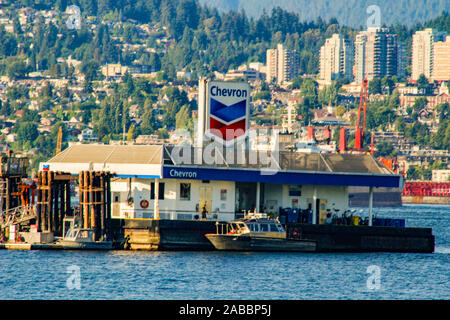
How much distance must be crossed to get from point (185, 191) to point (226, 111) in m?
6.57

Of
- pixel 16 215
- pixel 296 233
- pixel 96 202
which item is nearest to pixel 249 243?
pixel 296 233

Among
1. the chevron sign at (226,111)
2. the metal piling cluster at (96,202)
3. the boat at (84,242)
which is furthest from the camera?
the chevron sign at (226,111)

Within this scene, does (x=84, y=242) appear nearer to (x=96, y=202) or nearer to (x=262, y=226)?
(x=96, y=202)

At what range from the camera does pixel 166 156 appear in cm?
7188

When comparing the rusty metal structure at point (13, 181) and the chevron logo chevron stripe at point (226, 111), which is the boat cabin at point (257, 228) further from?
the rusty metal structure at point (13, 181)

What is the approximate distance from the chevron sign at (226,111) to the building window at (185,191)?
14.1 feet

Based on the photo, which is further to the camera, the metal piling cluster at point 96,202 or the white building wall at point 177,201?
the white building wall at point 177,201

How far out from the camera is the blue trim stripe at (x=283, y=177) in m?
70.6

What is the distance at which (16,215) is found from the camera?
256ft

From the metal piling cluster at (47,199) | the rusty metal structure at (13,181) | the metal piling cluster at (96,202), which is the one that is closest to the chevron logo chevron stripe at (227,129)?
the metal piling cluster at (96,202)

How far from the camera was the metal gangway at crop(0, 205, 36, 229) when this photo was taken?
75438 mm

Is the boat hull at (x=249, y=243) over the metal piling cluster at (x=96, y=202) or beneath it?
beneath
